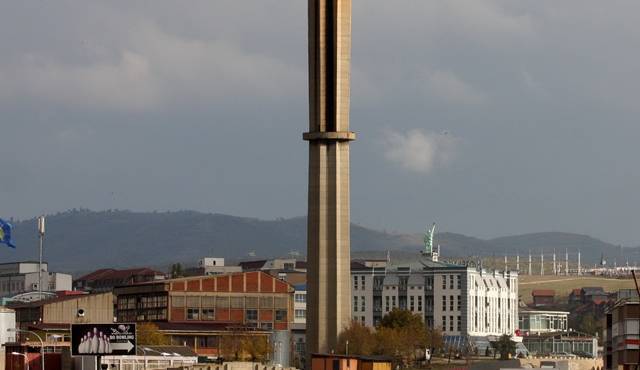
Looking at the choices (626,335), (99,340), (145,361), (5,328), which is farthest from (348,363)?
(626,335)

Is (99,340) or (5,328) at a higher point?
(5,328)

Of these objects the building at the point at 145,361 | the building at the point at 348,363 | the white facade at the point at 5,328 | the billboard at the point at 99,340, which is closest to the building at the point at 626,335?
the building at the point at 348,363

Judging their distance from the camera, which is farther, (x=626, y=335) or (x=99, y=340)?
(x=99, y=340)

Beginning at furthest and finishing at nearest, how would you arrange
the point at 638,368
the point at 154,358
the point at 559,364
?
the point at 559,364, the point at 154,358, the point at 638,368

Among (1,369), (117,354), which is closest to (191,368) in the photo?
(117,354)

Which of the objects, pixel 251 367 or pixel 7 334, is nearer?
pixel 251 367

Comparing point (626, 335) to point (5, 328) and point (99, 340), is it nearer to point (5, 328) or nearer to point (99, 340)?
point (99, 340)

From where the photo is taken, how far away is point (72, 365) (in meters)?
175

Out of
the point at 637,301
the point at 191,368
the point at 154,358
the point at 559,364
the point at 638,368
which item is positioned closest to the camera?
the point at 638,368

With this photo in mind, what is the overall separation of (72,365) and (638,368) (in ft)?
230

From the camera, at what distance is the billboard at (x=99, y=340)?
551 ft

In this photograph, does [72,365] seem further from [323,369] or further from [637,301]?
[637,301]

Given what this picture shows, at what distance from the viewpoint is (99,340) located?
16862 cm

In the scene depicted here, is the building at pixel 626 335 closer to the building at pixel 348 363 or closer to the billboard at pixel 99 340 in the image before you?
the building at pixel 348 363
